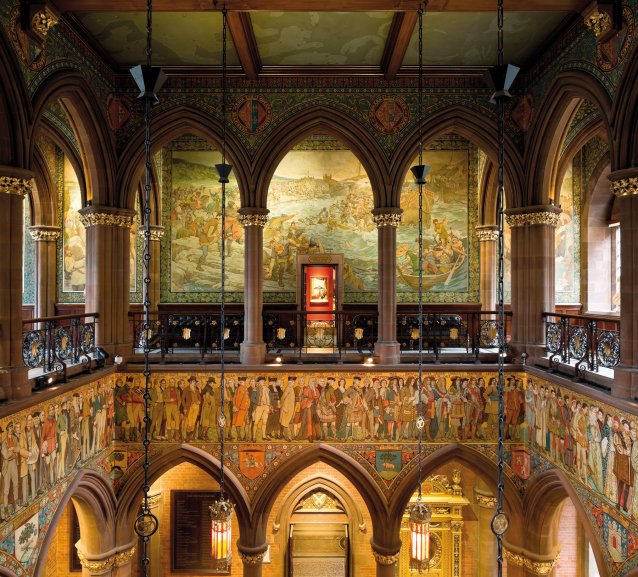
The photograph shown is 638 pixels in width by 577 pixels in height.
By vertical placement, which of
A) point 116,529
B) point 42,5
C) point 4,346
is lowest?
point 116,529

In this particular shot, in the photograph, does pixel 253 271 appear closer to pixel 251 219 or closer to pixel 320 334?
pixel 251 219

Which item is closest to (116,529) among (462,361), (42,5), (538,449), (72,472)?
(72,472)

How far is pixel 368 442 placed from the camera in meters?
9.95

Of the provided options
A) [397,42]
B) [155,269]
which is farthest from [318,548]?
[397,42]

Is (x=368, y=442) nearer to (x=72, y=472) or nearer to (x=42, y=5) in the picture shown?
(x=72, y=472)

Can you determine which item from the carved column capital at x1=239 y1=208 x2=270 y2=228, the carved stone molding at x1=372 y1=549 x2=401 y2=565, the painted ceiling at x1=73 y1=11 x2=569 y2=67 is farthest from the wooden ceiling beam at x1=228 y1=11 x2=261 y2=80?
the carved stone molding at x1=372 y1=549 x2=401 y2=565

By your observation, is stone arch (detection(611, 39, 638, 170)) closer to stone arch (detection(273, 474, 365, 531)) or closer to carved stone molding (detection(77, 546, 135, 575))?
stone arch (detection(273, 474, 365, 531))

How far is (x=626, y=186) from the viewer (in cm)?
705

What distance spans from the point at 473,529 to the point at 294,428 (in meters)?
6.06

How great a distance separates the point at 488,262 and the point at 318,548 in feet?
27.7

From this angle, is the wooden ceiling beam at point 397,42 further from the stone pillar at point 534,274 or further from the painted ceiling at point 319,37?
the stone pillar at point 534,274

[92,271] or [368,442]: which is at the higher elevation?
[92,271]

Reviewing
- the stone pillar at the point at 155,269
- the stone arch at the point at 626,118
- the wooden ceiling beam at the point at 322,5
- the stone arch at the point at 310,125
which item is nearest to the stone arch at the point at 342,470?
the stone arch at the point at 310,125

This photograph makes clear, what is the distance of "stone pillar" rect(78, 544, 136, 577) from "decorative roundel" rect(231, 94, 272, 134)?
330 inches
